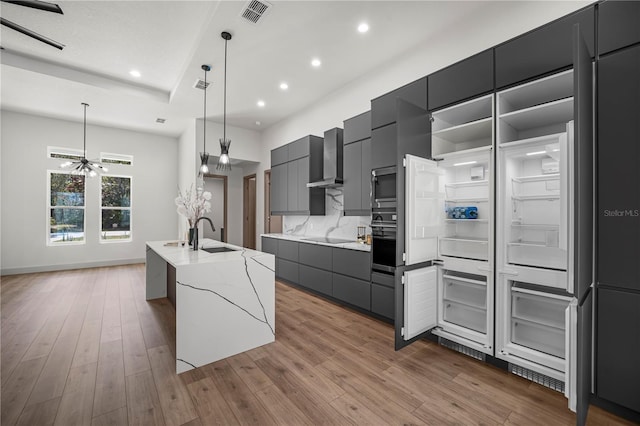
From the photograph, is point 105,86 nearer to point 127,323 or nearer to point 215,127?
point 215,127

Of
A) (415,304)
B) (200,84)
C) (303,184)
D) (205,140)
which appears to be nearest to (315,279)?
(303,184)

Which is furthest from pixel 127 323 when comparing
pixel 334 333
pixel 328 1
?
pixel 328 1

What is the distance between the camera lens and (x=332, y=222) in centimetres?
480

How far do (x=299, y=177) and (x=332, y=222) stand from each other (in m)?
1.02

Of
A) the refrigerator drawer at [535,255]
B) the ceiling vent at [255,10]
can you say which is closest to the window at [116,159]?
the ceiling vent at [255,10]

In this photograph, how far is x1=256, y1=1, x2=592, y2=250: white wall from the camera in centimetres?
242

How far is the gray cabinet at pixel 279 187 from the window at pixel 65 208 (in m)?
4.51

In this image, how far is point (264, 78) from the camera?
4.19 meters

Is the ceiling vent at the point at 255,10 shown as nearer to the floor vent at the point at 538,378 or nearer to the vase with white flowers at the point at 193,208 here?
the vase with white flowers at the point at 193,208

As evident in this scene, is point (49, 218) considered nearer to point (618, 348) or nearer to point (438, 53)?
point (438, 53)

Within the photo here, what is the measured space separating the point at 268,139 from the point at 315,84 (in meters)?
2.45

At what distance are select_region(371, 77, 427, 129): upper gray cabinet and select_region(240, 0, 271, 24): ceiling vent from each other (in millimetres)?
1485

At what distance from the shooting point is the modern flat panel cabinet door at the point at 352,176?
3756 millimetres

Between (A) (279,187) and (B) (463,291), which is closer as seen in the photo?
(B) (463,291)
